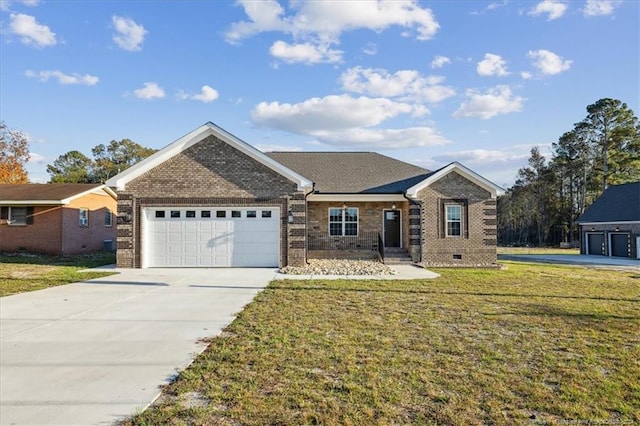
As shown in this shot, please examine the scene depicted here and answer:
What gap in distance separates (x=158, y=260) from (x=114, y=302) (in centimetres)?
687

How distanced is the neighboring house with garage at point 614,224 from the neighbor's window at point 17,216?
35.8m

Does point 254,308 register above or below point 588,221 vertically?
below

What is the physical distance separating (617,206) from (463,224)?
683 inches

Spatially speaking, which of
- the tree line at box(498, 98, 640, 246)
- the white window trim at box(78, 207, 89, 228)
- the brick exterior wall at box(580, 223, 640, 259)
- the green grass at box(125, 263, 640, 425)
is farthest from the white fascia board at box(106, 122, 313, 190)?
the tree line at box(498, 98, 640, 246)

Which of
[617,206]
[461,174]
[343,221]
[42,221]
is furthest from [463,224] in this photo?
[42,221]

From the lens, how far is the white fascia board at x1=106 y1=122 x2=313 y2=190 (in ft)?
50.4

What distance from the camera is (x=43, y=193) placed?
72.2 feet

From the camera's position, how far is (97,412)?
3.84m

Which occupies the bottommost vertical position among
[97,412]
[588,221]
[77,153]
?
[97,412]

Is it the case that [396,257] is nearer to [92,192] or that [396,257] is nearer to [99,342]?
[99,342]

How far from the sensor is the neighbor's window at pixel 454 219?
17891 millimetres

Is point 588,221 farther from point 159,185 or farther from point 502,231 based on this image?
point 159,185

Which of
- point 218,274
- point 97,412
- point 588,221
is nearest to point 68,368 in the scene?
point 97,412

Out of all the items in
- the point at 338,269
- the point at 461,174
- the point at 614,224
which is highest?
the point at 461,174
